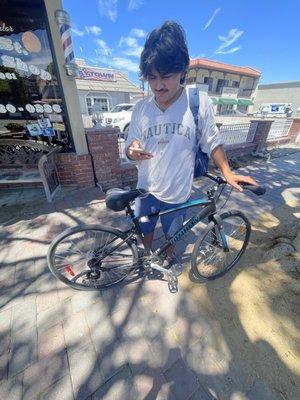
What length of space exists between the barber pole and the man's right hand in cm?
272

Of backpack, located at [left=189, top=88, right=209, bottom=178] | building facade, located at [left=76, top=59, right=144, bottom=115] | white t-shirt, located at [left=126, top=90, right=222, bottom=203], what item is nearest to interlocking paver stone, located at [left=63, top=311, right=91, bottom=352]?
white t-shirt, located at [left=126, top=90, right=222, bottom=203]

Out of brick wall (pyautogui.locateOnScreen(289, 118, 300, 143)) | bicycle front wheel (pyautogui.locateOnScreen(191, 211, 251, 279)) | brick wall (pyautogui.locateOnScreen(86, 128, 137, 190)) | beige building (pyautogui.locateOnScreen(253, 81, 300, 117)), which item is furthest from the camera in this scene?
beige building (pyautogui.locateOnScreen(253, 81, 300, 117))

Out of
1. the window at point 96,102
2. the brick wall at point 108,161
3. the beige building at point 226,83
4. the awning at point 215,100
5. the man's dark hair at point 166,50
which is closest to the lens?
the man's dark hair at point 166,50

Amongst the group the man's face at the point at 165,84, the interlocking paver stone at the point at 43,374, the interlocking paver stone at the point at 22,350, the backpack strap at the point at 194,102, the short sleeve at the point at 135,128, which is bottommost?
the interlocking paver stone at the point at 22,350

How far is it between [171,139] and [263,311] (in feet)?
6.27

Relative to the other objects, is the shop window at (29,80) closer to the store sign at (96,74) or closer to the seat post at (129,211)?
the seat post at (129,211)

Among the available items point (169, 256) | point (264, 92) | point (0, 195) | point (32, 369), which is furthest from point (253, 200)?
point (264, 92)

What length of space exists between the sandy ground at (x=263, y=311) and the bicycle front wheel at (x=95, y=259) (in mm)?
796

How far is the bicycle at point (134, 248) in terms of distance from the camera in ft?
5.93

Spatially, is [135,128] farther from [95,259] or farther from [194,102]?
[95,259]

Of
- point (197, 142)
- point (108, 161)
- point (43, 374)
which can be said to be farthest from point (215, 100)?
point (43, 374)

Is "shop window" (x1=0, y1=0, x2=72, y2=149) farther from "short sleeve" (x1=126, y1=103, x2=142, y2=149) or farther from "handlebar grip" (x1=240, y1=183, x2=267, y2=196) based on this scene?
"handlebar grip" (x1=240, y1=183, x2=267, y2=196)

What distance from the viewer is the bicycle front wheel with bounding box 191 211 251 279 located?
2.11 metres

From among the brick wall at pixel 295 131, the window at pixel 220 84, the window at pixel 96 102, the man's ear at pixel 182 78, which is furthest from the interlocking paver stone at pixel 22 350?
the window at pixel 220 84
